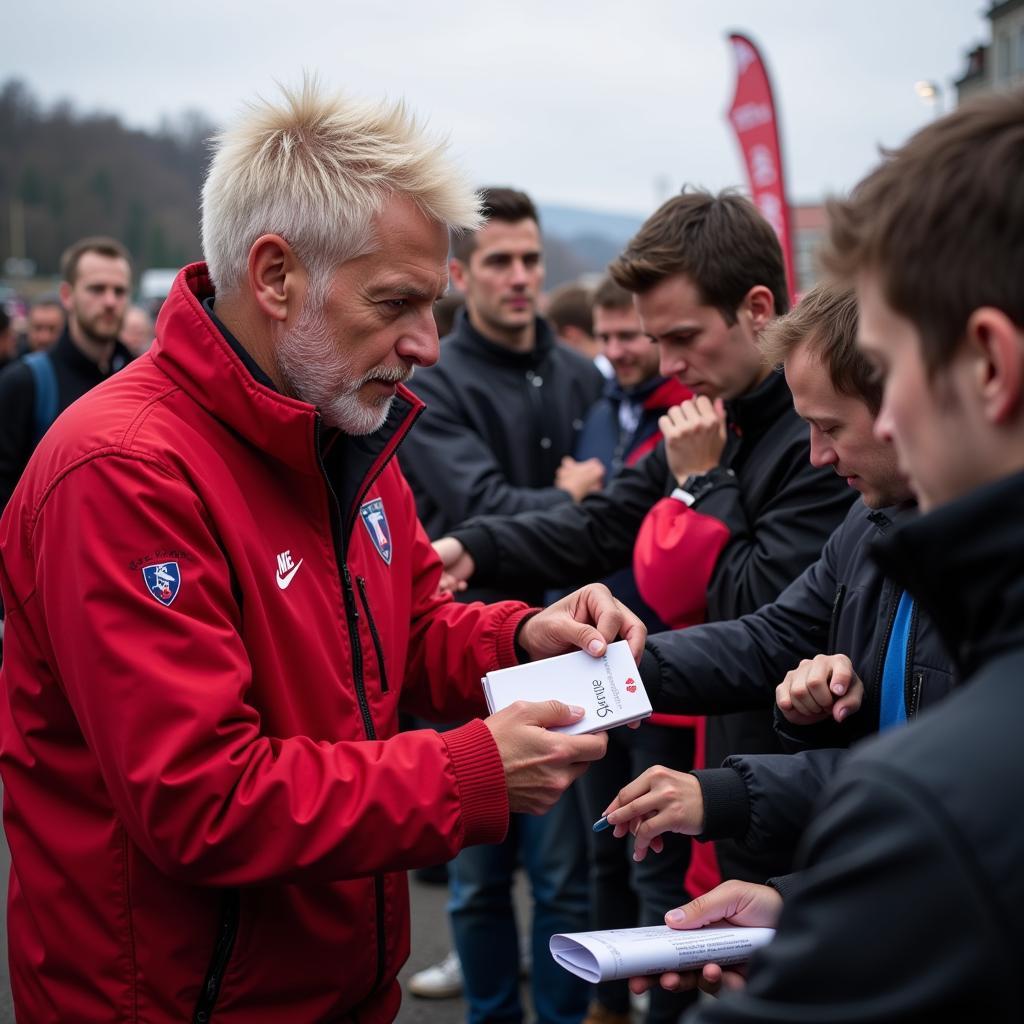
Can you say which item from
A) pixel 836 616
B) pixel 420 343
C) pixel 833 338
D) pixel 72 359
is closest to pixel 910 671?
pixel 836 616

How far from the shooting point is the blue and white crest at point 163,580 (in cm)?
180

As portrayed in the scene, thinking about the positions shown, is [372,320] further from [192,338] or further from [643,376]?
[643,376]

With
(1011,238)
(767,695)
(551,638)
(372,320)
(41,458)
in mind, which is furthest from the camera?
(767,695)

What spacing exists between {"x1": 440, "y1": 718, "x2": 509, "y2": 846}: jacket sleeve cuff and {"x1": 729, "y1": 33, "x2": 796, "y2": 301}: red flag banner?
9999 mm

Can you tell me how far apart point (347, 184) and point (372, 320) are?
255 millimetres

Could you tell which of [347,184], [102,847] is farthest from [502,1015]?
[347,184]

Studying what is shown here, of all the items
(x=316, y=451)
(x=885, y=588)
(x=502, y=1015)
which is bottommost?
(x=502, y=1015)

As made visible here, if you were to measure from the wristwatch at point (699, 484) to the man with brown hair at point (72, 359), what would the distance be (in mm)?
3325

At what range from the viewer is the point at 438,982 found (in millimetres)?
4570

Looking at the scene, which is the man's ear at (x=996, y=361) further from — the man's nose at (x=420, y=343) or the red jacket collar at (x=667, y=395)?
the red jacket collar at (x=667, y=395)

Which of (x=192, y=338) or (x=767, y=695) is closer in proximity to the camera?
(x=192, y=338)

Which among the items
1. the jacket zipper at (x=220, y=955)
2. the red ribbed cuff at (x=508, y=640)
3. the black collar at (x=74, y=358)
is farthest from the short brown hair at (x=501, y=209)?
the jacket zipper at (x=220, y=955)

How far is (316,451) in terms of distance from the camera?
2.11 meters

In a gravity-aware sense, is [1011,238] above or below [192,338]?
above
